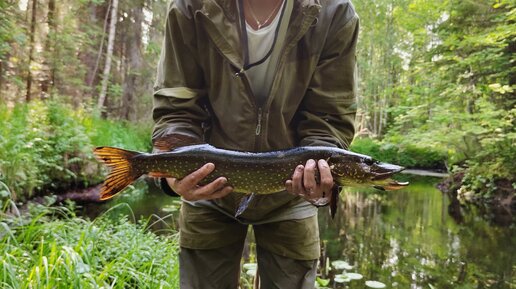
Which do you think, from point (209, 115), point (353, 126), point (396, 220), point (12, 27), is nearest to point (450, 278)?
point (396, 220)

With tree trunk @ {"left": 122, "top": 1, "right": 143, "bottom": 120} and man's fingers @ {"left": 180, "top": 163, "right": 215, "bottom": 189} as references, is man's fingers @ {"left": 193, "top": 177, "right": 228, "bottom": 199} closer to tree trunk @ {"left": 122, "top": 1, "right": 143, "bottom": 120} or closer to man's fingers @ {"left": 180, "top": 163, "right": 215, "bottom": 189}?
man's fingers @ {"left": 180, "top": 163, "right": 215, "bottom": 189}

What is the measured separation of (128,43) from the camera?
17.1 m

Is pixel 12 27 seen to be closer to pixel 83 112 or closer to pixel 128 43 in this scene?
pixel 83 112

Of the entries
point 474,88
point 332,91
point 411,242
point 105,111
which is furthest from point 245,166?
point 105,111

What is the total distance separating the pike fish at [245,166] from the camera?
1.82 metres

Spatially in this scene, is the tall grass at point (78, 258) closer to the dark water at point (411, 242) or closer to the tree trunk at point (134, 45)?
the dark water at point (411, 242)

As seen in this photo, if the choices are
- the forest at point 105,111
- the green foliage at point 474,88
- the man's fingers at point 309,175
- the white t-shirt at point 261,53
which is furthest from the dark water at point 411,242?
the man's fingers at point 309,175

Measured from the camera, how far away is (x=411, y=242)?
7.79m

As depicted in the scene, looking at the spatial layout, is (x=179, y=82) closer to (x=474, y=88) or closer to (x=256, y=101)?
(x=256, y=101)

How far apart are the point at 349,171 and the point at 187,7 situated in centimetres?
105

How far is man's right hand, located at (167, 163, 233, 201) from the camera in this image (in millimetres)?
1779

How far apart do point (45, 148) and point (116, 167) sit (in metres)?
6.56

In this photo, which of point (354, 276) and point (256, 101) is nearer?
point (256, 101)

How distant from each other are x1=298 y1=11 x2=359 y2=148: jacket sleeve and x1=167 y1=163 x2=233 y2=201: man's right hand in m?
0.49
